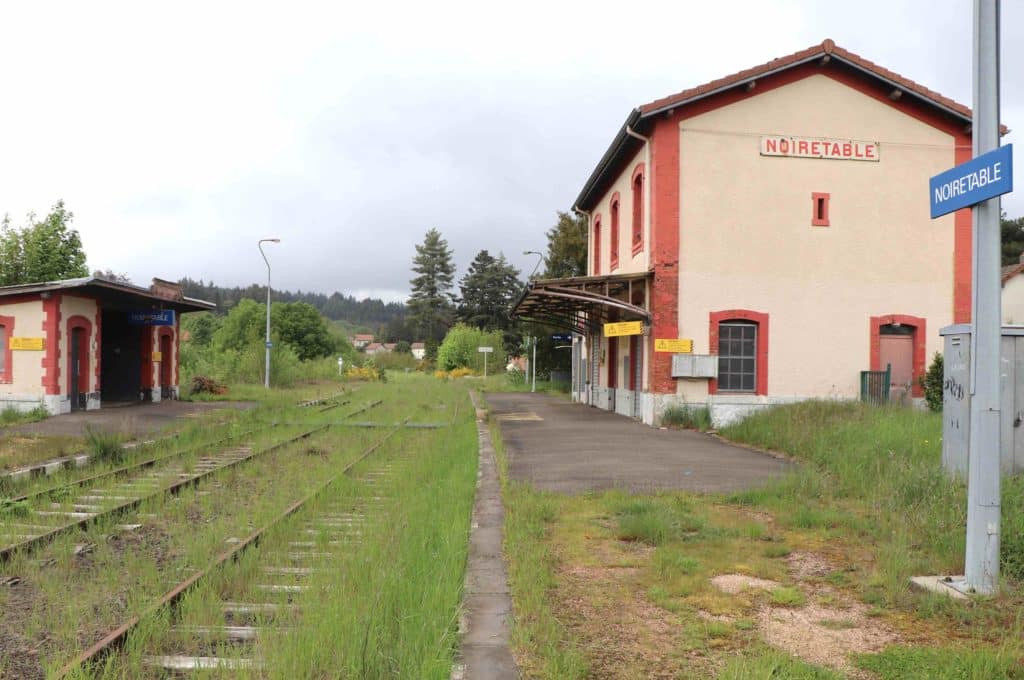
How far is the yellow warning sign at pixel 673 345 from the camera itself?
18922 millimetres

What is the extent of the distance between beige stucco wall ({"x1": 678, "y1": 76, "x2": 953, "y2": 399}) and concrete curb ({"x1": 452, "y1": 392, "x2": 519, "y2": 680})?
12.4m

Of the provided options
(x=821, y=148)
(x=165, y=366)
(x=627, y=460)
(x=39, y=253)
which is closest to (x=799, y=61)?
(x=821, y=148)

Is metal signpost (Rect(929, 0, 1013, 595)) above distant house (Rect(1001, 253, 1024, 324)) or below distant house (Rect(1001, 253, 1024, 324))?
below

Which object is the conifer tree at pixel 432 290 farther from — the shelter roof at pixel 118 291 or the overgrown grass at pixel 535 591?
the overgrown grass at pixel 535 591

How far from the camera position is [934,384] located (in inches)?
717

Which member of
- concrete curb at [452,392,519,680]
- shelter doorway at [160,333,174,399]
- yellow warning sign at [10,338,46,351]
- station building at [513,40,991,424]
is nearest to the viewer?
concrete curb at [452,392,519,680]

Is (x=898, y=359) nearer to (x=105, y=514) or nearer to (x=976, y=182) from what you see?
(x=976, y=182)

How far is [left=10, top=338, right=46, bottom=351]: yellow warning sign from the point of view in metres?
21.3

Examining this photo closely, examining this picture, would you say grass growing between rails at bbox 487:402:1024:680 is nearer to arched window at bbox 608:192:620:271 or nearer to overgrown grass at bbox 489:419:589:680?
overgrown grass at bbox 489:419:589:680

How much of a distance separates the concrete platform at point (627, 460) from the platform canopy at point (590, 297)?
2962mm

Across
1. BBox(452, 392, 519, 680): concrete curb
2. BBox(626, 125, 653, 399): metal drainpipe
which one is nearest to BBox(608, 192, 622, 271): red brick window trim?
BBox(626, 125, 653, 399): metal drainpipe

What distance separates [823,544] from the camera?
7113mm

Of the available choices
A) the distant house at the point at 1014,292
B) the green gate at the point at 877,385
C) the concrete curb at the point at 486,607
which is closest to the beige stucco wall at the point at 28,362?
the concrete curb at the point at 486,607

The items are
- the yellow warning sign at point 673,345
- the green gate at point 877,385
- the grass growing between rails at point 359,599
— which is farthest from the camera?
the green gate at point 877,385
